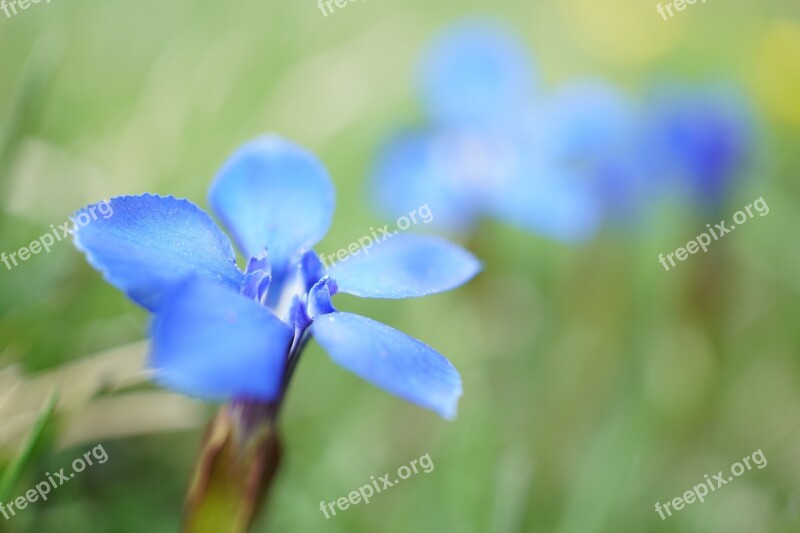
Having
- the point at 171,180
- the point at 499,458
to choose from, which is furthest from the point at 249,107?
the point at 499,458

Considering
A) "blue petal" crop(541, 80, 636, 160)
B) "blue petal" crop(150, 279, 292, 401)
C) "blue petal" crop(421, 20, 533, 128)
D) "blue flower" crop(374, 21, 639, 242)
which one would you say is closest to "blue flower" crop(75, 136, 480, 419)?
"blue petal" crop(150, 279, 292, 401)

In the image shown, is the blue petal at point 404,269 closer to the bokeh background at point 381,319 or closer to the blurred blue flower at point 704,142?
the bokeh background at point 381,319

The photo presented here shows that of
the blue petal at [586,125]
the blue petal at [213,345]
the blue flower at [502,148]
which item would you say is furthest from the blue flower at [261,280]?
the blue petal at [586,125]

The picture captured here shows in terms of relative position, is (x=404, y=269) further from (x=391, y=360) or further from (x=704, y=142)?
(x=704, y=142)

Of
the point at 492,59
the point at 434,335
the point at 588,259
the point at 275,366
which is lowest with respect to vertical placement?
the point at 588,259

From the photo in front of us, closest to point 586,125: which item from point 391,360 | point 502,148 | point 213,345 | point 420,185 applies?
point 502,148

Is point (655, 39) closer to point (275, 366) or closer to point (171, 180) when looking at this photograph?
point (171, 180)
